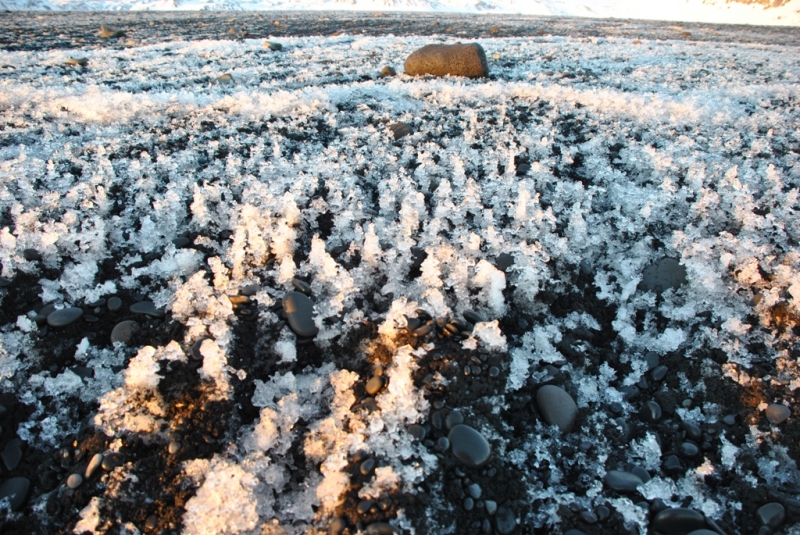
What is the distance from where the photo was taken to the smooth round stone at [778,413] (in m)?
1.71

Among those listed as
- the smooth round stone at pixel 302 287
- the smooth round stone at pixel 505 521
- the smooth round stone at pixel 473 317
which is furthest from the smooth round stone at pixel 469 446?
the smooth round stone at pixel 302 287

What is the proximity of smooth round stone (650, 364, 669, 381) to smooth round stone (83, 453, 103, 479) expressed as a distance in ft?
7.48

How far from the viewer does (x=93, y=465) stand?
151cm

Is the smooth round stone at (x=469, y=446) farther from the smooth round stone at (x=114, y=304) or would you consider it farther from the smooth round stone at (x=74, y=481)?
the smooth round stone at (x=114, y=304)

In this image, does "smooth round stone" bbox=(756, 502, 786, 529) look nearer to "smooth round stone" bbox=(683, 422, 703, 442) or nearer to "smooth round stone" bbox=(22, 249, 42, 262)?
"smooth round stone" bbox=(683, 422, 703, 442)

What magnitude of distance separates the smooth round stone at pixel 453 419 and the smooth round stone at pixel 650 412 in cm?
83

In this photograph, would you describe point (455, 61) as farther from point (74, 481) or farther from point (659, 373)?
point (74, 481)

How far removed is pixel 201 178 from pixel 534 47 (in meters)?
7.22

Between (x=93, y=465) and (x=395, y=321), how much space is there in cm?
122

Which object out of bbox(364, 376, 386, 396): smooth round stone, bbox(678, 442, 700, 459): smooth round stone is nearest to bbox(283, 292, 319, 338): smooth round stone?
bbox(364, 376, 386, 396): smooth round stone

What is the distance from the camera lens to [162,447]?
1552 millimetres

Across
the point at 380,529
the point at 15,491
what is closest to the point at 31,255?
the point at 15,491

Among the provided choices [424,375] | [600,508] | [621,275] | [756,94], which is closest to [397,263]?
[424,375]

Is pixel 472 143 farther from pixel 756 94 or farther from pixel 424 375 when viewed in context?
pixel 756 94
